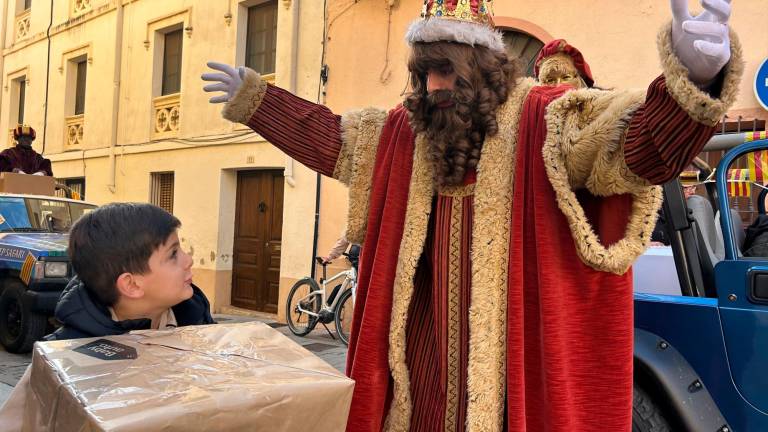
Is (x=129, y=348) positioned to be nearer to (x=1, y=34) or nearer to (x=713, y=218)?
(x=713, y=218)

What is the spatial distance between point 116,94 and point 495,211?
13.0 metres

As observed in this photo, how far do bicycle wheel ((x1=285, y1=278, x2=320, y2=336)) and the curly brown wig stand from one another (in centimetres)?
618

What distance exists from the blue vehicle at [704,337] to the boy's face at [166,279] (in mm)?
1834

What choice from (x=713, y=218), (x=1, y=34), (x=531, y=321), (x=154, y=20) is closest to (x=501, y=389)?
(x=531, y=321)

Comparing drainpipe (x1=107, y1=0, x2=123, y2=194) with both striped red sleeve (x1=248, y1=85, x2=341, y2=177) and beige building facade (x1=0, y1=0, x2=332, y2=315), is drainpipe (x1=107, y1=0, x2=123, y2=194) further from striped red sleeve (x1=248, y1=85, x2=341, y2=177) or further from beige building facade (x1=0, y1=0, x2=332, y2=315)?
striped red sleeve (x1=248, y1=85, x2=341, y2=177)

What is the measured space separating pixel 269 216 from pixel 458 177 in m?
8.50

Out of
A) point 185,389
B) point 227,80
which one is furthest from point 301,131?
point 185,389

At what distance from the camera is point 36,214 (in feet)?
23.5

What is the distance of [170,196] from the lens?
1195 centimetres

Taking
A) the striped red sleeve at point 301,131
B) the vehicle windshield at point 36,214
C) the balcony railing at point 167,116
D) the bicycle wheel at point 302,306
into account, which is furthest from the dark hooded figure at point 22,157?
the striped red sleeve at point 301,131

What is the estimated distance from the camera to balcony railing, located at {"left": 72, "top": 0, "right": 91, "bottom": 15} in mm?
14141

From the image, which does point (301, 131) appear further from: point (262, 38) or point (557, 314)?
point (262, 38)

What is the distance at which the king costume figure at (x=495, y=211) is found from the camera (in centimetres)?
143

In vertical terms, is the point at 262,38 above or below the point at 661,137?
above
